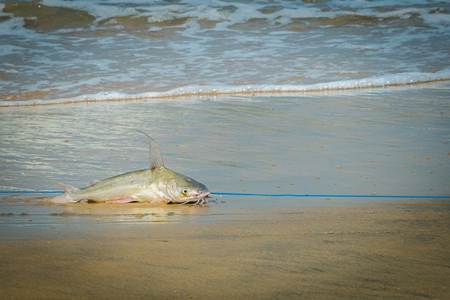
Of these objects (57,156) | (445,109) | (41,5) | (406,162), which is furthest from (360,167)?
(41,5)

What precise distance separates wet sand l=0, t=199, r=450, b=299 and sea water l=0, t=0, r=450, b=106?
19.2ft

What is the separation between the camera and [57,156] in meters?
5.41

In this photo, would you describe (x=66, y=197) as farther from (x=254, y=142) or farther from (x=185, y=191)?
(x=254, y=142)

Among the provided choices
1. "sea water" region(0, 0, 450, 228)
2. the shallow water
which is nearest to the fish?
"sea water" region(0, 0, 450, 228)

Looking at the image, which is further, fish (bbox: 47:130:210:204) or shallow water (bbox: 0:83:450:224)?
shallow water (bbox: 0:83:450:224)

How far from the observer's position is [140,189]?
13.1ft

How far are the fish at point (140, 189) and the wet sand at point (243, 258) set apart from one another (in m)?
0.39

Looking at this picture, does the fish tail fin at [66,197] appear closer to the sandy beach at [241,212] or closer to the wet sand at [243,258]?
the sandy beach at [241,212]

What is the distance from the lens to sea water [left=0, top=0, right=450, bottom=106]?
9.49 metres

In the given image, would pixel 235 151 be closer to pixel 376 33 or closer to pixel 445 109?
pixel 445 109

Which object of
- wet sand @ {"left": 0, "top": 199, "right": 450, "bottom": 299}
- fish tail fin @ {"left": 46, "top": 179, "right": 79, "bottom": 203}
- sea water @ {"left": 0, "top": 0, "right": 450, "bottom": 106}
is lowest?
wet sand @ {"left": 0, "top": 199, "right": 450, "bottom": 299}

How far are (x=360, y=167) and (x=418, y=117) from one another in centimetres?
225

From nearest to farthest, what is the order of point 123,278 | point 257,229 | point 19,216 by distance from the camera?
point 123,278 → point 257,229 → point 19,216

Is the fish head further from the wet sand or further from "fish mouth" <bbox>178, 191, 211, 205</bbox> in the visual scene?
the wet sand
